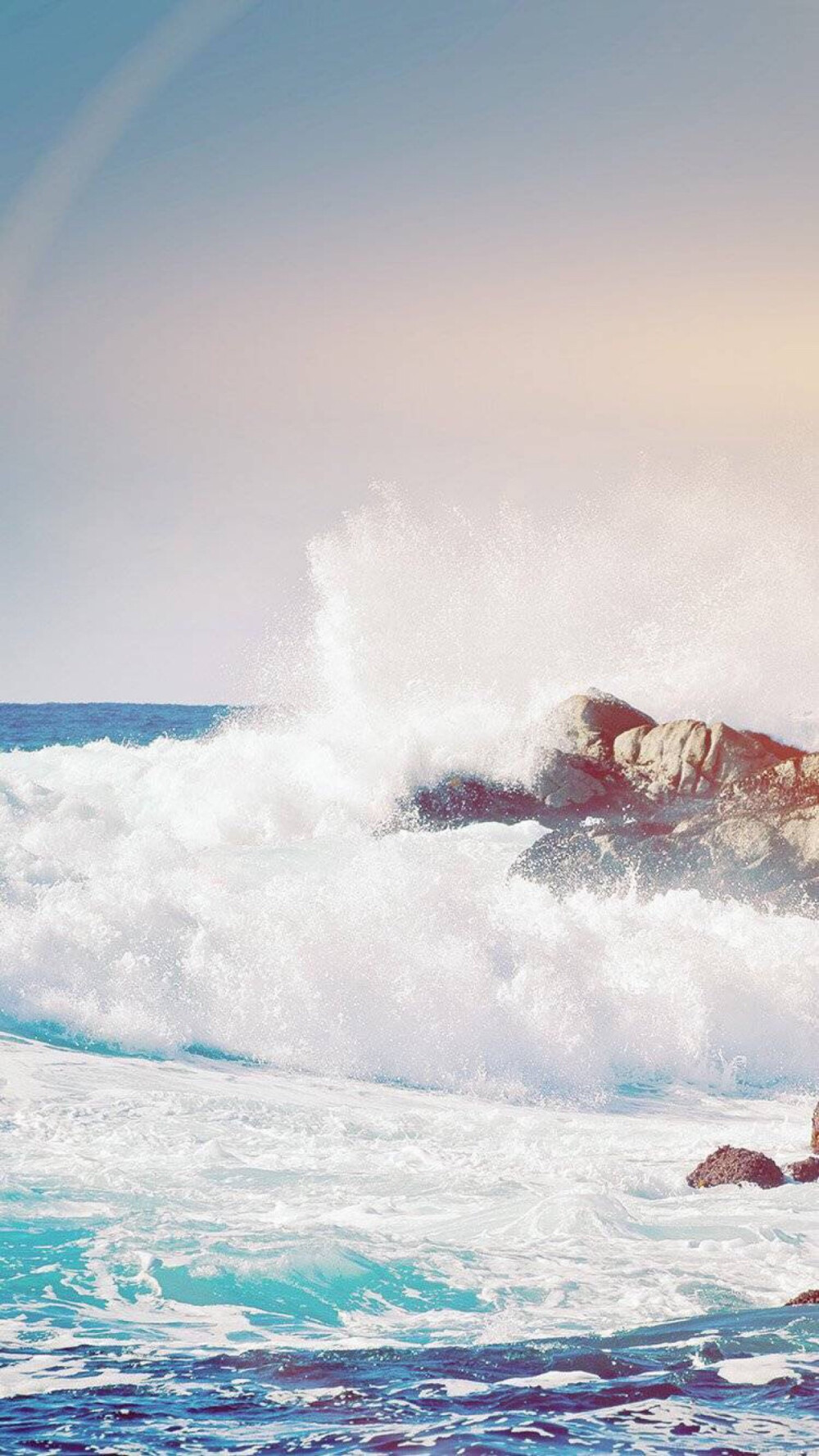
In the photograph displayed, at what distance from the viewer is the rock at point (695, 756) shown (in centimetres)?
1973

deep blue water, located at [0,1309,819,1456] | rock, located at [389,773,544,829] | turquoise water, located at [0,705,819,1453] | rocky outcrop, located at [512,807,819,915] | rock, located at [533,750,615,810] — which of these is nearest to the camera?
deep blue water, located at [0,1309,819,1456]

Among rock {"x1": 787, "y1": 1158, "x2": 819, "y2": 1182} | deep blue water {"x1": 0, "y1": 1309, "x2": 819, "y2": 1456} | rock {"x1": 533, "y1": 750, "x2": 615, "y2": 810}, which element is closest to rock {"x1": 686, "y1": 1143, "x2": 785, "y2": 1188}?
rock {"x1": 787, "y1": 1158, "x2": 819, "y2": 1182}

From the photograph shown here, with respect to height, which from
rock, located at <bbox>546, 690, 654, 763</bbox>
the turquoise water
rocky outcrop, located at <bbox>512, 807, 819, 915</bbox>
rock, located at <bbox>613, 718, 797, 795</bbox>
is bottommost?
the turquoise water

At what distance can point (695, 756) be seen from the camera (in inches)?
795

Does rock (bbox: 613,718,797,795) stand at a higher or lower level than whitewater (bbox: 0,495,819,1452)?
higher

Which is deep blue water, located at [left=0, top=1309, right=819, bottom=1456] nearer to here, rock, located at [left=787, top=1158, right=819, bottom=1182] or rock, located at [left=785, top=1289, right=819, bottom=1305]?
rock, located at [left=785, top=1289, right=819, bottom=1305]

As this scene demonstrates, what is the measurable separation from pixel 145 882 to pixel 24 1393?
37.8 feet

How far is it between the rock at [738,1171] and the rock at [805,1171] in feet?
0.28

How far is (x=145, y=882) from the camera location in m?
15.9

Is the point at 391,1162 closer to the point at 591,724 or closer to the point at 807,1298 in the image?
the point at 807,1298

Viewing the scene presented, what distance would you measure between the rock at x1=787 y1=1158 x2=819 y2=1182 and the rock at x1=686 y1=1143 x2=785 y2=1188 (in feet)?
0.28

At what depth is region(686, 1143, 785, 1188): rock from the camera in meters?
8.12

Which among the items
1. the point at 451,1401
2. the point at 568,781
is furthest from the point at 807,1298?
the point at 568,781

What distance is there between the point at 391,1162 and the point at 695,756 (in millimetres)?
12744
